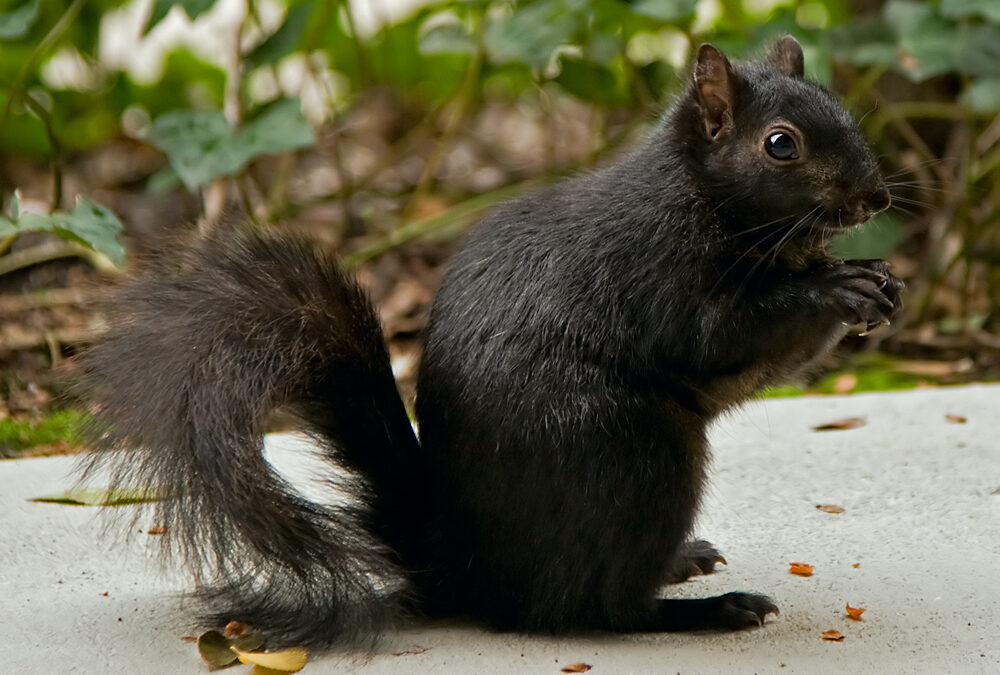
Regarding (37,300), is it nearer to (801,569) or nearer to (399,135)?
(399,135)

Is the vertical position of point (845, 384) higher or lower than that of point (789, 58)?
lower

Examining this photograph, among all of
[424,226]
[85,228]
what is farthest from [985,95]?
[85,228]

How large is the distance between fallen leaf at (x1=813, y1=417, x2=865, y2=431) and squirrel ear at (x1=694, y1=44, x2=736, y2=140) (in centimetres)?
124

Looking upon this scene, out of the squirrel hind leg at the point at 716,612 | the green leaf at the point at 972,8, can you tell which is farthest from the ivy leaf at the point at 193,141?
the green leaf at the point at 972,8

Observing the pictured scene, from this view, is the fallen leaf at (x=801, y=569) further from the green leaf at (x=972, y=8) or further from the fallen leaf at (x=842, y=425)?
the green leaf at (x=972, y=8)

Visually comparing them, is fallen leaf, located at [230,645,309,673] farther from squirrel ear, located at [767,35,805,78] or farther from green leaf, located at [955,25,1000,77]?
green leaf, located at [955,25,1000,77]

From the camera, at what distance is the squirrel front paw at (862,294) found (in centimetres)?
214

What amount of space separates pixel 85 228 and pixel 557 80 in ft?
6.79

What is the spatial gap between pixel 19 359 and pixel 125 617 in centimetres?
224

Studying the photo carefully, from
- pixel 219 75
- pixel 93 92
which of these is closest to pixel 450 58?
pixel 219 75

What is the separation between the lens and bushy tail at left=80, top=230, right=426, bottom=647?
1.95 m

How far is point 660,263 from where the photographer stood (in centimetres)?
220

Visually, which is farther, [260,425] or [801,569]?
[801,569]

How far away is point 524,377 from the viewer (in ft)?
6.94
